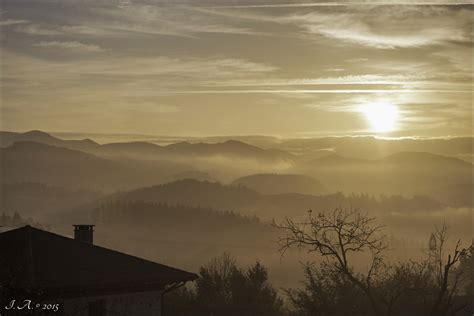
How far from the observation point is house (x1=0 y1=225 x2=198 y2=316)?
2395 cm

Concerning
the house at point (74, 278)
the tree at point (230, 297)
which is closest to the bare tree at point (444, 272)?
the house at point (74, 278)

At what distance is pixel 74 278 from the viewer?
25.9 metres

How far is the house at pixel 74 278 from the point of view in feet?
78.6

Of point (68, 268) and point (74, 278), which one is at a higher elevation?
point (68, 268)

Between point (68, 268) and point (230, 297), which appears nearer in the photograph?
point (68, 268)

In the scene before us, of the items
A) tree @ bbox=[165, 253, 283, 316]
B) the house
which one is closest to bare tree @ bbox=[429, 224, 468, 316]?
the house

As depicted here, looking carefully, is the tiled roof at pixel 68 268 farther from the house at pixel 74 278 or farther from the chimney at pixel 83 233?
the chimney at pixel 83 233

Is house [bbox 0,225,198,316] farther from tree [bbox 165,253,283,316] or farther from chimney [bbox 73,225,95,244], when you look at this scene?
tree [bbox 165,253,283,316]

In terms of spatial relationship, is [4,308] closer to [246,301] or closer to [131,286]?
[131,286]

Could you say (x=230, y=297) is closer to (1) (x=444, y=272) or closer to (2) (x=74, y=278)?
(1) (x=444, y=272)

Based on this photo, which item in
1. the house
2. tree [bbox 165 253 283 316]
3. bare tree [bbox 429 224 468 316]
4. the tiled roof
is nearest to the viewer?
the house

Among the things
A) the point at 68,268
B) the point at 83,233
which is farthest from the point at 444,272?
the point at 68,268

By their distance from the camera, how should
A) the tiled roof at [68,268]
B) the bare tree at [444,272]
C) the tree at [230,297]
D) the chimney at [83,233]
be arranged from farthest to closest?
the tree at [230,297], the chimney at [83,233], the bare tree at [444,272], the tiled roof at [68,268]

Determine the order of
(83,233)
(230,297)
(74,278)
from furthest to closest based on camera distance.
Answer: (230,297) → (83,233) → (74,278)
